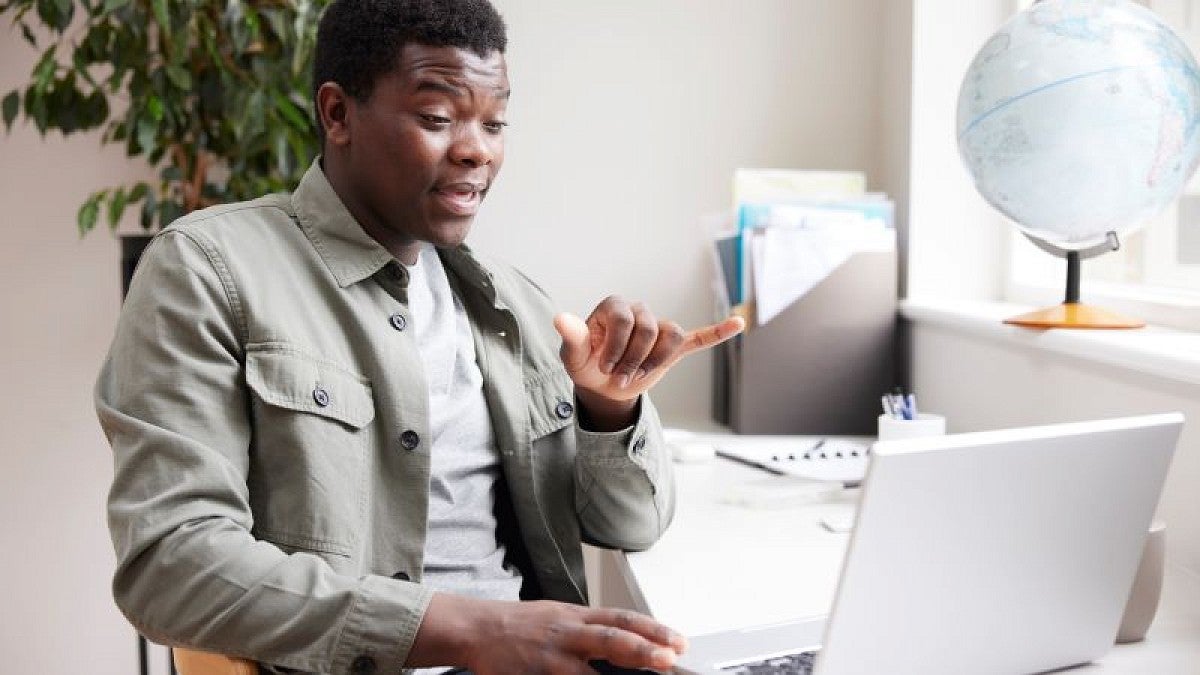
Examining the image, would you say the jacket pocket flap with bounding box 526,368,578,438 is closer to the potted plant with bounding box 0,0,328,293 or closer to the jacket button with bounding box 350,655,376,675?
the jacket button with bounding box 350,655,376,675

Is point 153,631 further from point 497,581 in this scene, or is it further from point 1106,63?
point 1106,63

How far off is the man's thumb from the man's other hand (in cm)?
26

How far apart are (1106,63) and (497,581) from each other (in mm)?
856

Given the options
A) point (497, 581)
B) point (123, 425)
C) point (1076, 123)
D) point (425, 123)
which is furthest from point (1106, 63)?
point (123, 425)

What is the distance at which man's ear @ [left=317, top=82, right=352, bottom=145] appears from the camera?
47.4 inches

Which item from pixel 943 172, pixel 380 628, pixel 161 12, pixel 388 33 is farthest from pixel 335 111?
pixel 943 172

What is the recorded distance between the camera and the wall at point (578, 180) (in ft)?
6.94

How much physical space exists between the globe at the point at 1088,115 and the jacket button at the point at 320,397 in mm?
811

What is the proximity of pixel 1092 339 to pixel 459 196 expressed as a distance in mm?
758

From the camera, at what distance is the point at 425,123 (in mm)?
1163

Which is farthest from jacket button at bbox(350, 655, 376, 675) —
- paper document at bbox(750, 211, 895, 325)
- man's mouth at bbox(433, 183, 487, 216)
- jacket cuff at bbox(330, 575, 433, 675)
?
paper document at bbox(750, 211, 895, 325)

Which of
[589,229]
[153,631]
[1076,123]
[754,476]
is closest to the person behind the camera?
[153,631]

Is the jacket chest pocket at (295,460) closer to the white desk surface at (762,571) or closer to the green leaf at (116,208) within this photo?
the white desk surface at (762,571)

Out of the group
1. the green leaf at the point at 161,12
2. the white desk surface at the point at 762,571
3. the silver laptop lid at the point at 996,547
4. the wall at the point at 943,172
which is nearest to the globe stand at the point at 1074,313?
the white desk surface at the point at 762,571
